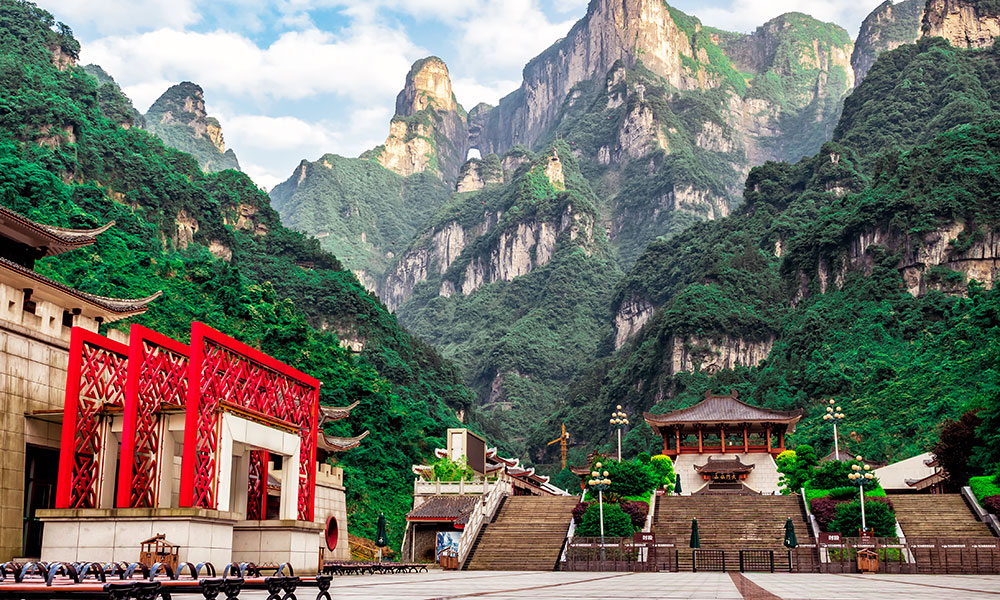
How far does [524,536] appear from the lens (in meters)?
38.1

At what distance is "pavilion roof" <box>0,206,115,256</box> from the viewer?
26.4 metres

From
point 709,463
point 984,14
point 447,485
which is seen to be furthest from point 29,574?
point 984,14

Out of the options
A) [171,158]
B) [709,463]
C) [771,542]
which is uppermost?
[171,158]

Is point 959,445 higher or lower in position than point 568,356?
lower

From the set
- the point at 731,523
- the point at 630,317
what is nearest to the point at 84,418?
the point at 731,523

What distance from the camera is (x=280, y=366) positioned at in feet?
90.9

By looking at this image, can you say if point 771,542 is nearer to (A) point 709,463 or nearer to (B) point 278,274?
(A) point 709,463

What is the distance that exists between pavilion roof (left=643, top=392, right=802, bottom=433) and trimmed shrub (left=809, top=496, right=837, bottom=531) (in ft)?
72.2

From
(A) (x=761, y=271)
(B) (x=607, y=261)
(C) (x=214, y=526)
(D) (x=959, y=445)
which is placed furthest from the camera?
(B) (x=607, y=261)

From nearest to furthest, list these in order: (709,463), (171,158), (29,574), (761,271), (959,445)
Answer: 1. (29,574)
2. (959,445)
3. (709,463)
4. (171,158)
5. (761,271)

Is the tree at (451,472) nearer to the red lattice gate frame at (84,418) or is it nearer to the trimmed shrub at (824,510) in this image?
the trimmed shrub at (824,510)

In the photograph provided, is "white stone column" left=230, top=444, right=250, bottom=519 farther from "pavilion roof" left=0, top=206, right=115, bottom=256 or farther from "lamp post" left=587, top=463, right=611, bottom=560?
"lamp post" left=587, top=463, right=611, bottom=560

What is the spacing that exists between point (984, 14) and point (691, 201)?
73217 mm

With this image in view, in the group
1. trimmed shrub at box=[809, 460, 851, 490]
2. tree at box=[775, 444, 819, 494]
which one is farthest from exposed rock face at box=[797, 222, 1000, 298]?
trimmed shrub at box=[809, 460, 851, 490]
